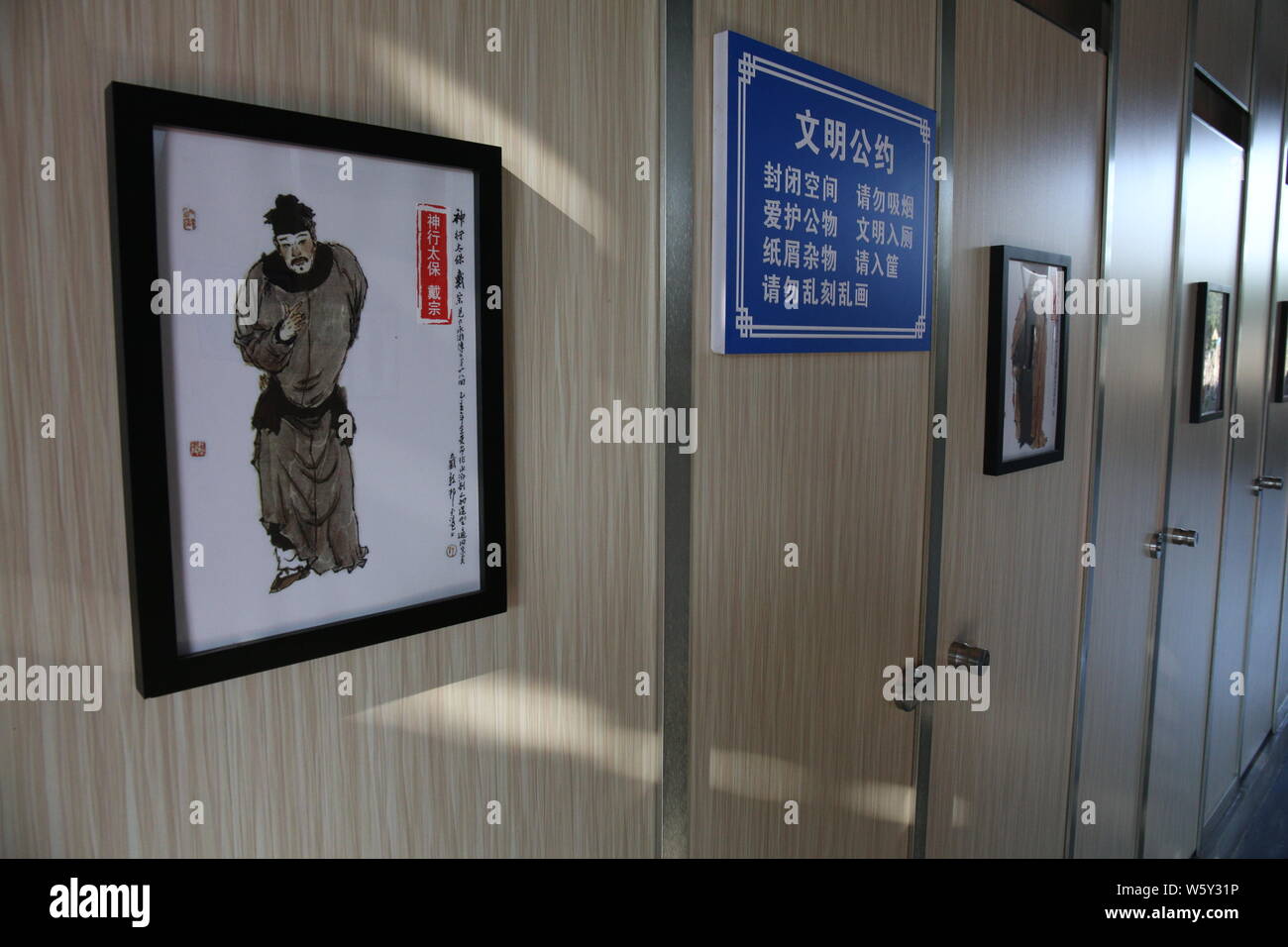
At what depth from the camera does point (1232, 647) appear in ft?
11.9

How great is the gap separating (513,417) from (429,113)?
1.18ft

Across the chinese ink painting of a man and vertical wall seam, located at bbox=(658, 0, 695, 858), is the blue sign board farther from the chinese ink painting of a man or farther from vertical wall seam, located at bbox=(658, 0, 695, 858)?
the chinese ink painting of a man

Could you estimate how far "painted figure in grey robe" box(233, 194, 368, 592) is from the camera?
829 millimetres

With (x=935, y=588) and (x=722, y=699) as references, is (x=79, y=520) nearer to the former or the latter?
(x=722, y=699)

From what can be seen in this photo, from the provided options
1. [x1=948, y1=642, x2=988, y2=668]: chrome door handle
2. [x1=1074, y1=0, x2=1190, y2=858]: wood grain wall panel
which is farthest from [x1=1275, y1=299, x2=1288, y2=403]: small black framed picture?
[x1=948, y1=642, x2=988, y2=668]: chrome door handle

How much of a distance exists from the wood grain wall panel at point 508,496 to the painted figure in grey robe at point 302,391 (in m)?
0.12

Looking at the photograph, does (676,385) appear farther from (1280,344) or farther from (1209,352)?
(1280,344)

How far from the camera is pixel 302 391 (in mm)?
854

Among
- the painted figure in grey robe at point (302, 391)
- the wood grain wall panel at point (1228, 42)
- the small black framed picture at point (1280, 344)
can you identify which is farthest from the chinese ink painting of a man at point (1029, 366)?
the small black framed picture at point (1280, 344)

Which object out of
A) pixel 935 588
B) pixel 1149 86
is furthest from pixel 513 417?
pixel 1149 86

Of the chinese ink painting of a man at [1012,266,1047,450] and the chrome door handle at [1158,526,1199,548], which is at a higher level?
the chinese ink painting of a man at [1012,266,1047,450]

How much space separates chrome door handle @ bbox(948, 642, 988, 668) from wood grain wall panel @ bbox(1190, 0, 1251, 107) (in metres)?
2.18

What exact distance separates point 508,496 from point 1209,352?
9.55 feet

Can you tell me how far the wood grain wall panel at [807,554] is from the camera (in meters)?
1.31
